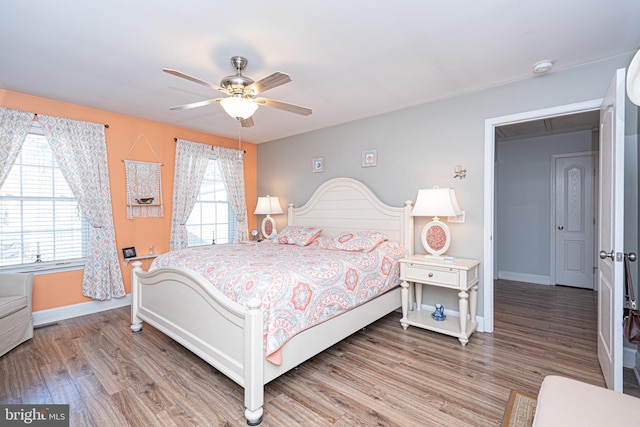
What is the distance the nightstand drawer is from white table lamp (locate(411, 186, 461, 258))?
0.87ft

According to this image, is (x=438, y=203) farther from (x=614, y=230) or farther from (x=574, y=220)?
(x=574, y=220)

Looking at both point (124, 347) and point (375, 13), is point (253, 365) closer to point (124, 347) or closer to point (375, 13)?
point (124, 347)

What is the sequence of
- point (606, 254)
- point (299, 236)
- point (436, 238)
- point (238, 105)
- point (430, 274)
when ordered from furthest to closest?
point (299, 236) → point (436, 238) → point (430, 274) → point (238, 105) → point (606, 254)

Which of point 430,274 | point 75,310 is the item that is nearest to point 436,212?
point 430,274

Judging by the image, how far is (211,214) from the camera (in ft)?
16.0

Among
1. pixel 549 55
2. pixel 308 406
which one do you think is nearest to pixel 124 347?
pixel 308 406

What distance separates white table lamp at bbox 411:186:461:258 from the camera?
9.94ft

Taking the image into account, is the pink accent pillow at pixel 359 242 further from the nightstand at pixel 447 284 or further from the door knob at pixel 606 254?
the door knob at pixel 606 254

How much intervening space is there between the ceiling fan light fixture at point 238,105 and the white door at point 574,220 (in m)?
5.04

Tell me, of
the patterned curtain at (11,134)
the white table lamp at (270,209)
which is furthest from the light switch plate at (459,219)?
the patterned curtain at (11,134)

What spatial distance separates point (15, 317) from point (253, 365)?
2.48 meters

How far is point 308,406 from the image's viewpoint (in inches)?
76.3

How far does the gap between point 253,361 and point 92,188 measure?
3.10m

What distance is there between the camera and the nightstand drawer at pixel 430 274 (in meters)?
2.85
